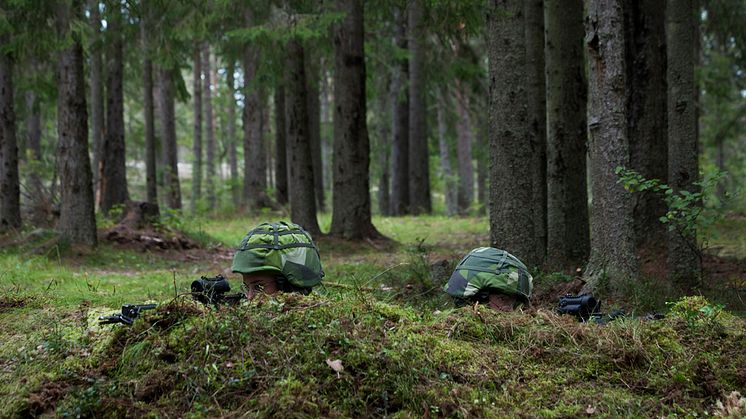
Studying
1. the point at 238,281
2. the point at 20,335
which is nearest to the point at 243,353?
the point at 20,335

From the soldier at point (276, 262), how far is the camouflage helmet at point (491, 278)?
1132 millimetres

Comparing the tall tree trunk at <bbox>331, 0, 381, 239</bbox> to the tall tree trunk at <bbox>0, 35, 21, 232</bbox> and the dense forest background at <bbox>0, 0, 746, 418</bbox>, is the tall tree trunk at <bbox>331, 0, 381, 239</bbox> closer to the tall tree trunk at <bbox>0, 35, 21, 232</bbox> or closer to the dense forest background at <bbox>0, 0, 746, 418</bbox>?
the dense forest background at <bbox>0, 0, 746, 418</bbox>

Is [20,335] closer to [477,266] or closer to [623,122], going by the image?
[477,266]

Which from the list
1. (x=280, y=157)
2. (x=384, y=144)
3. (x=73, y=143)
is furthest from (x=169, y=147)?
(x=73, y=143)

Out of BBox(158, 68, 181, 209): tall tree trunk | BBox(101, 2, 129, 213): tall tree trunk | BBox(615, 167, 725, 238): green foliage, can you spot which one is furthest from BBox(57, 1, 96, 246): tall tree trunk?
BBox(158, 68, 181, 209): tall tree trunk

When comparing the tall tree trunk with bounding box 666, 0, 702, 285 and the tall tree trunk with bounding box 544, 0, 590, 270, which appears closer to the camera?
the tall tree trunk with bounding box 666, 0, 702, 285

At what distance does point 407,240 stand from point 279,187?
8.56 metres

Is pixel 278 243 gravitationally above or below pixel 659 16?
below

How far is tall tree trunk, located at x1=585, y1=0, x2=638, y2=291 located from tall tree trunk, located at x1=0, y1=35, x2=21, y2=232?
450 inches

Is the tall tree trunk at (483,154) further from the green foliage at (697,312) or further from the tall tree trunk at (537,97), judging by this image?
the green foliage at (697,312)

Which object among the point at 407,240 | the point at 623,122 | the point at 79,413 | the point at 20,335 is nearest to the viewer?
the point at 79,413

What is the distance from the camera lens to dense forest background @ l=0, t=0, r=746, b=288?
267 inches

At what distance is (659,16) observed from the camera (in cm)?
884

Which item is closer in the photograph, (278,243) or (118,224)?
(278,243)
